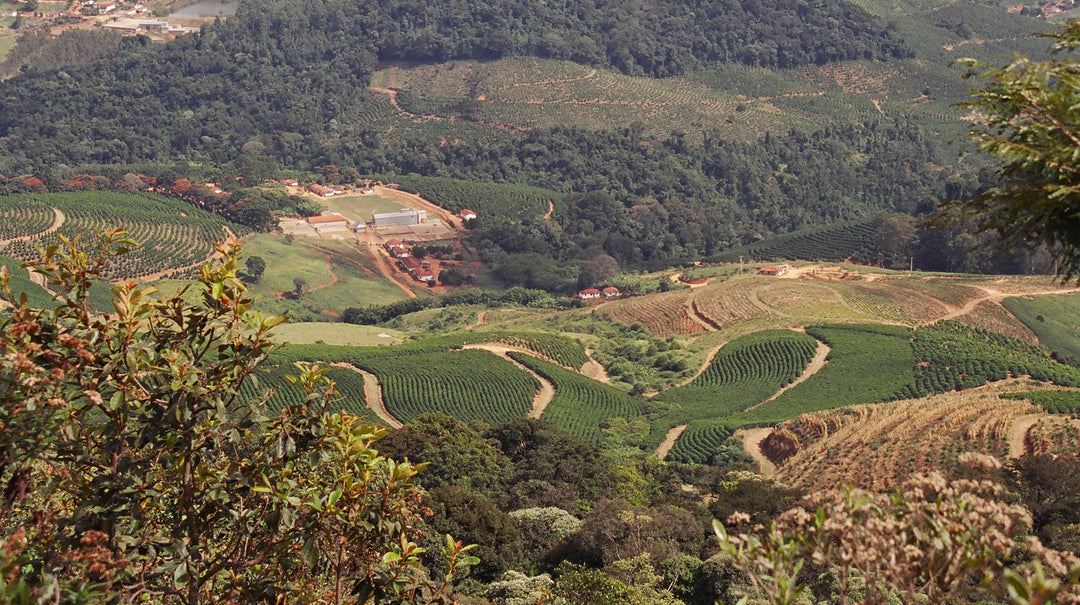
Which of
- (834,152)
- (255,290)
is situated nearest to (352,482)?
(255,290)

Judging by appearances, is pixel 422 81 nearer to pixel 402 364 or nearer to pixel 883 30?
pixel 883 30


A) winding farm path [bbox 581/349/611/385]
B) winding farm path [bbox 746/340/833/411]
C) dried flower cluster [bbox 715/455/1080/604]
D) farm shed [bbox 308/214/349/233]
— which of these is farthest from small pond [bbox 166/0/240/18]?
dried flower cluster [bbox 715/455/1080/604]

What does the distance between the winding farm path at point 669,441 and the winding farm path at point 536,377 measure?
547 centimetres

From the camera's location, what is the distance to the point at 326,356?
52.4m

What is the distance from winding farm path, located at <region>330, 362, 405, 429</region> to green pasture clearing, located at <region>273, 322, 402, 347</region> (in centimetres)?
548

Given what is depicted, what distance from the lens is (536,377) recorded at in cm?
5159

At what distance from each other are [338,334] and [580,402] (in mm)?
18750

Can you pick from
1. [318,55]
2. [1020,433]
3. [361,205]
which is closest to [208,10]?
[318,55]

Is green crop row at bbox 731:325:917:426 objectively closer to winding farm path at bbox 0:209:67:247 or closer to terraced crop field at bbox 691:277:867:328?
terraced crop field at bbox 691:277:867:328

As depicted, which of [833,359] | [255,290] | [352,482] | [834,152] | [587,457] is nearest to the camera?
[352,482]

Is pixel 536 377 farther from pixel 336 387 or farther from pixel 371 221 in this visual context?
pixel 371 221

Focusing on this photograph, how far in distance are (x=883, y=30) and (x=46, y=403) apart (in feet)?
412

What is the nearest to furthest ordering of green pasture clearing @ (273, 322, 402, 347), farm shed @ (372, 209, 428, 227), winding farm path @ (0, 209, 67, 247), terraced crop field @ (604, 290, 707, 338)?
terraced crop field @ (604, 290, 707, 338)
green pasture clearing @ (273, 322, 402, 347)
winding farm path @ (0, 209, 67, 247)
farm shed @ (372, 209, 428, 227)

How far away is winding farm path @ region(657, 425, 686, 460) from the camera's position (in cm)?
4369
